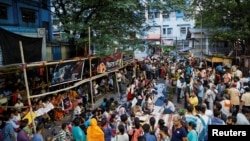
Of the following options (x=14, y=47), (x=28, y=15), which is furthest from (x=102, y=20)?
(x=14, y=47)

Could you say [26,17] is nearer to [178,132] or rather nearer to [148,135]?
[148,135]

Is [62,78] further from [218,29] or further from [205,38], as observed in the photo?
[205,38]

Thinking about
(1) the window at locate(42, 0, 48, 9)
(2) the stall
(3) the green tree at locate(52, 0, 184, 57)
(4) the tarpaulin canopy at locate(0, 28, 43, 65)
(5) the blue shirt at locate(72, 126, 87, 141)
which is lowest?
(5) the blue shirt at locate(72, 126, 87, 141)

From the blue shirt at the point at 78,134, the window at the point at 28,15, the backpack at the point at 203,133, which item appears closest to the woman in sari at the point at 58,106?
the blue shirt at the point at 78,134

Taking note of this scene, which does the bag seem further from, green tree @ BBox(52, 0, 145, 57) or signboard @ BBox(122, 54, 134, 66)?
signboard @ BBox(122, 54, 134, 66)

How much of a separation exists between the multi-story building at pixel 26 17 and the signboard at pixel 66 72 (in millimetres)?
4056

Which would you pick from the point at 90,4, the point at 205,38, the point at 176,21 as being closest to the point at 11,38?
the point at 90,4

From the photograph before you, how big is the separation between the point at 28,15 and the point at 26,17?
34 cm

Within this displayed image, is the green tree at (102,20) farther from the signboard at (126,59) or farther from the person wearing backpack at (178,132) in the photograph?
the person wearing backpack at (178,132)

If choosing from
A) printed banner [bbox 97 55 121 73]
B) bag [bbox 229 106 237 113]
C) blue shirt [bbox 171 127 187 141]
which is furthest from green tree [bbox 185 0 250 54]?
blue shirt [bbox 171 127 187 141]

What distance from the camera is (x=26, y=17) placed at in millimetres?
17984

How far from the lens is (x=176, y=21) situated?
52.9 meters

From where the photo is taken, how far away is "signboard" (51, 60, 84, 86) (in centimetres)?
1045

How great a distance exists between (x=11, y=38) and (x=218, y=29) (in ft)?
59.4
